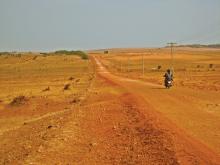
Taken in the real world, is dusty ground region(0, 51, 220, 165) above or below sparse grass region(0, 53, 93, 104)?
above

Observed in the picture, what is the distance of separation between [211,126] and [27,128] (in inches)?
299

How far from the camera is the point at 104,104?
2298cm

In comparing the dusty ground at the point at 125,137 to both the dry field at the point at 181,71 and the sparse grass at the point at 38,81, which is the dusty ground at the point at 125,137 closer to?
the sparse grass at the point at 38,81

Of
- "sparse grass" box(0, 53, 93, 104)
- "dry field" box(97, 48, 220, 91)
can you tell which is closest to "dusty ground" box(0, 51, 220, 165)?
"sparse grass" box(0, 53, 93, 104)

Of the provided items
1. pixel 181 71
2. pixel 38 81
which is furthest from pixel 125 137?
pixel 181 71

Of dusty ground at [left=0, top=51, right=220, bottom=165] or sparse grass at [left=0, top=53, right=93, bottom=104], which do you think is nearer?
dusty ground at [left=0, top=51, right=220, bottom=165]

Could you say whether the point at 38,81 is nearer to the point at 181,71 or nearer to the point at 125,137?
the point at 181,71

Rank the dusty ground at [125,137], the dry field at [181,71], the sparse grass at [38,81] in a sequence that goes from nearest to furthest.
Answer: the dusty ground at [125,137]
the sparse grass at [38,81]
the dry field at [181,71]

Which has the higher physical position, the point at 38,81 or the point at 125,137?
the point at 125,137

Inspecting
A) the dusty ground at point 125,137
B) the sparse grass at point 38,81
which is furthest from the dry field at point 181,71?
the dusty ground at point 125,137

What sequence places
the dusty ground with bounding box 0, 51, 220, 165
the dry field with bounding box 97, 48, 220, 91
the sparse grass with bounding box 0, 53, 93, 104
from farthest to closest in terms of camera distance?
1. the dry field with bounding box 97, 48, 220, 91
2. the sparse grass with bounding box 0, 53, 93, 104
3. the dusty ground with bounding box 0, 51, 220, 165

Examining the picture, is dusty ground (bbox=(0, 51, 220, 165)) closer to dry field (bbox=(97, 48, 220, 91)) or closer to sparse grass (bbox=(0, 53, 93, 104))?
sparse grass (bbox=(0, 53, 93, 104))

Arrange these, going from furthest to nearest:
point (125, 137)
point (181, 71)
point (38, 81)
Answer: point (181, 71), point (38, 81), point (125, 137)

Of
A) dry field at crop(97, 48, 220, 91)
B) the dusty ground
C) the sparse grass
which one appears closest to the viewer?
the dusty ground
